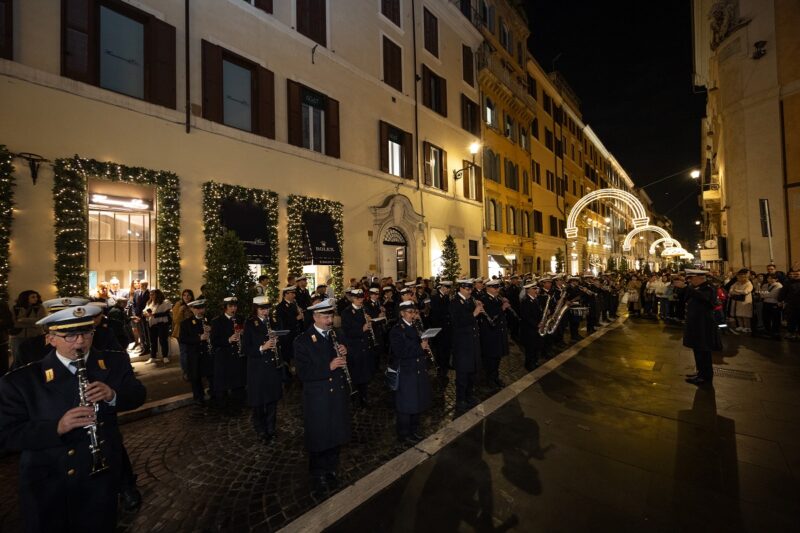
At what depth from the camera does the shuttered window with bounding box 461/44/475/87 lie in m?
23.3

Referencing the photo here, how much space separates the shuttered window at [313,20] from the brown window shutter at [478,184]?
40.5 ft

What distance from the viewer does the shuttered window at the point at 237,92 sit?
11.3 metres

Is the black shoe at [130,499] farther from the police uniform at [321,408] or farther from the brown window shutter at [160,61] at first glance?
the brown window shutter at [160,61]

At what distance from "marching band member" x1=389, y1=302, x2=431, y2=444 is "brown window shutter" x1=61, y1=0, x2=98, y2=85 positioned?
33.7 ft

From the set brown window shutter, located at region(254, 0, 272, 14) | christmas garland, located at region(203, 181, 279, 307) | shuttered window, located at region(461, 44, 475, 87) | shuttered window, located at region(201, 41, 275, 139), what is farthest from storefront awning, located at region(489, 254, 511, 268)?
brown window shutter, located at region(254, 0, 272, 14)

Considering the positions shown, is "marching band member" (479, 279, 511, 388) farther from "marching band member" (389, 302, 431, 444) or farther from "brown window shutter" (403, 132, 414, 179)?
"brown window shutter" (403, 132, 414, 179)

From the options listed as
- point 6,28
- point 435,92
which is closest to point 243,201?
point 6,28

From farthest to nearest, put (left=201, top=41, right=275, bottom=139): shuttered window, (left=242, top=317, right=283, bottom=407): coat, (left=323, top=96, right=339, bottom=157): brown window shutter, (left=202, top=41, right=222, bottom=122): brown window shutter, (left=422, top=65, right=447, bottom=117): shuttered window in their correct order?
1. (left=422, top=65, right=447, bottom=117): shuttered window
2. (left=323, top=96, right=339, bottom=157): brown window shutter
3. (left=201, top=41, right=275, bottom=139): shuttered window
4. (left=202, top=41, right=222, bottom=122): brown window shutter
5. (left=242, top=317, right=283, bottom=407): coat

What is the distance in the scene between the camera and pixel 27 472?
244cm

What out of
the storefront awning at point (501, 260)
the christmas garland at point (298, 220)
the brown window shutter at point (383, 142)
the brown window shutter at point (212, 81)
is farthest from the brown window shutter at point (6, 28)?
the storefront awning at point (501, 260)

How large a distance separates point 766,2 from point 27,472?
2661 cm

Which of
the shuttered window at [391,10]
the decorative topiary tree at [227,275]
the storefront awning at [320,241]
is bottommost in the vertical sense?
the decorative topiary tree at [227,275]

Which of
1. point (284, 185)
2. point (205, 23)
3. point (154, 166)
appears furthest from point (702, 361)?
point (205, 23)

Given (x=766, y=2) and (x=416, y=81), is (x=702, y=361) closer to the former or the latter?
(x=416, y=81)
